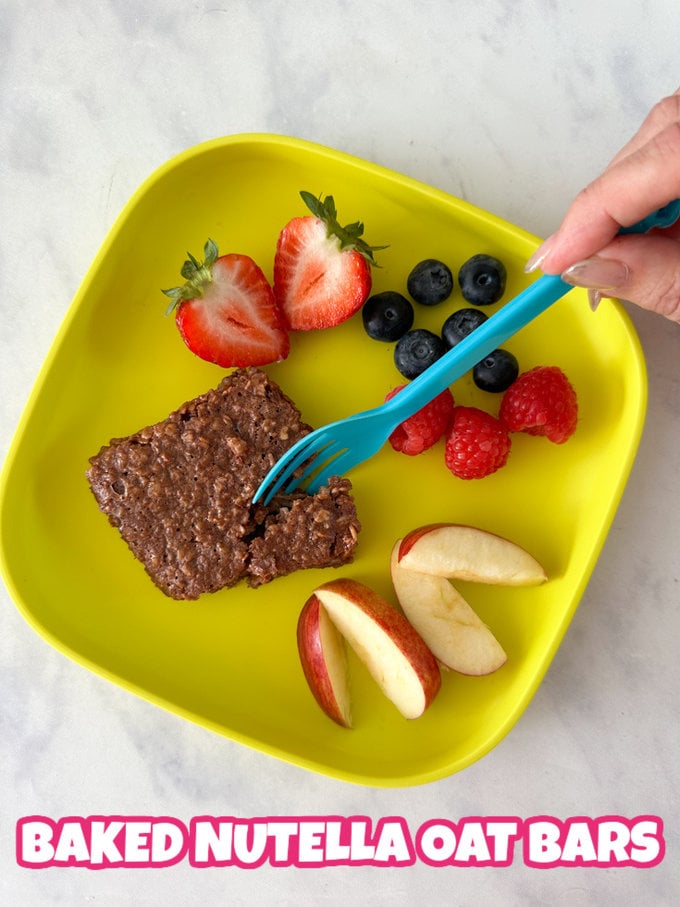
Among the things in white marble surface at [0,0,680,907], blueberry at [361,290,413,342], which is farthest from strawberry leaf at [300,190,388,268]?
white marble surface at [0,0,680,907]

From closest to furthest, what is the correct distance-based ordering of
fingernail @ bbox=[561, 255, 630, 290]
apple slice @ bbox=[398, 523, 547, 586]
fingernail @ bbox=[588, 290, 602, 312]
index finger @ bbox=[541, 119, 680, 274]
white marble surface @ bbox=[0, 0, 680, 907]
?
index finger @ bbox=[541, 119, 680, 274]
fingernail @ bbox=[561, 255, 630, 290]
fingernail @ bbox=[588, 290, 602, 312]
apple slice @ bbox=[398, 523, 547, 586]
white marble surface @ bbox=[0, 0, 680, 907]

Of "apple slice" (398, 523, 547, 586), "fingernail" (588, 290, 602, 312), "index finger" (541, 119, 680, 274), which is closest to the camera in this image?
"index finger" (541, 119, 680, 274)

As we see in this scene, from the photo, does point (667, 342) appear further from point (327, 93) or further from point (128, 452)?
point (128, 452)

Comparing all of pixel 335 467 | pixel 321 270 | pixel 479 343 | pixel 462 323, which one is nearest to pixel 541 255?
pixel 479 343

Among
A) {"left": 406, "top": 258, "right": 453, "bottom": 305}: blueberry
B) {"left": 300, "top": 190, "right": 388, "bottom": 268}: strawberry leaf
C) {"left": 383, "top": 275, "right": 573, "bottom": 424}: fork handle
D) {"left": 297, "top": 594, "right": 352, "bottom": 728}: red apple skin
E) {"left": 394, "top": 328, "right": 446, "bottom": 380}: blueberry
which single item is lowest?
{"left": 297, "top": 594, "right": 352, "bottom": 728}: red apple skin

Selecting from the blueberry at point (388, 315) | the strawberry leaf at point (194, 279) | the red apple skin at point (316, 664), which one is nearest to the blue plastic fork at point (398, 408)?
the blueberry at point (388, 315)

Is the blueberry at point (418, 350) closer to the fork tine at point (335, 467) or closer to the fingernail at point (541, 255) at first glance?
the fork tine at point (335, 467)

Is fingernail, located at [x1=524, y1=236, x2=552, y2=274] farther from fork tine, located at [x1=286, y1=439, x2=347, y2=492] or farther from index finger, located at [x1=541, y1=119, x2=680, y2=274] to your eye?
fork tine, located at [x1=286, y1=439, x2=347, y2=492]
